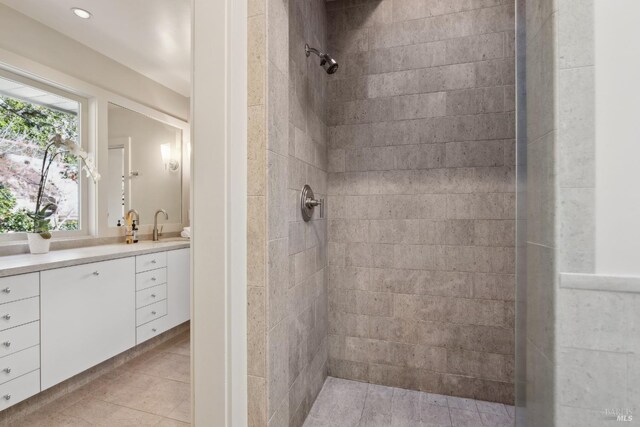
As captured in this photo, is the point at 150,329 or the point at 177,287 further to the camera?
the point at 177,287

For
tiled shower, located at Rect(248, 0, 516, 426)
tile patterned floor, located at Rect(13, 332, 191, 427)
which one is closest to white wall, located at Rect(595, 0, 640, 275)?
tiled shower, located at Rect(248, 0, 516, 426)

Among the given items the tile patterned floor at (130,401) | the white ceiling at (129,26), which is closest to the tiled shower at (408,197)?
the tile patterned floor at (130,401)

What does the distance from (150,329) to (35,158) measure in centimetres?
165

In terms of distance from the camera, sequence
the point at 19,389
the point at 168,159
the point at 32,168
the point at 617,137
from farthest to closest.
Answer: the point at 168,159, the point at 32,168, the point at 19,389, the point at 617,137

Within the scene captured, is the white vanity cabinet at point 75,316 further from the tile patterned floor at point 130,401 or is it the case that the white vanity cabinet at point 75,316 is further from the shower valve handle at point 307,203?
the shower valve handle at point 307,203

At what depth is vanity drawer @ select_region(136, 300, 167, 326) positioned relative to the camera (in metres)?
2.45

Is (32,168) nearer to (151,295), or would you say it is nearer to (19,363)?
(151,295)

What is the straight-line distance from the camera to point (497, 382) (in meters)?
1.87

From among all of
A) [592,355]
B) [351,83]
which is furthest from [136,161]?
[592,355]

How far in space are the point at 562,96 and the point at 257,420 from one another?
1.40 meters

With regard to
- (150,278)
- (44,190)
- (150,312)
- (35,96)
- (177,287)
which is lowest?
(150,312)

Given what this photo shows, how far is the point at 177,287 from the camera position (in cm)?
287

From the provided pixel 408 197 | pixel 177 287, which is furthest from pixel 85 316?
pixel 408 197

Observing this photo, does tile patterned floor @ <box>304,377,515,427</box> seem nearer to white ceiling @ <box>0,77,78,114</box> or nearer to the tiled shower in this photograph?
the tiled shower
